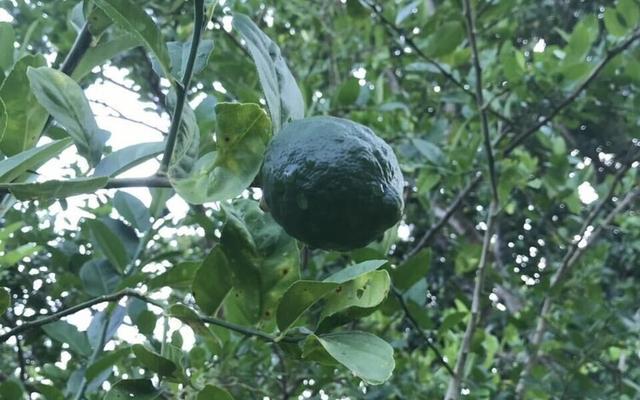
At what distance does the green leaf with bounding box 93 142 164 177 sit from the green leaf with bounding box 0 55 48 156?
7 centimetres

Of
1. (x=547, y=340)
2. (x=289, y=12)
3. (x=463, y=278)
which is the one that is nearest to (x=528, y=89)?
(x=547, y=340)

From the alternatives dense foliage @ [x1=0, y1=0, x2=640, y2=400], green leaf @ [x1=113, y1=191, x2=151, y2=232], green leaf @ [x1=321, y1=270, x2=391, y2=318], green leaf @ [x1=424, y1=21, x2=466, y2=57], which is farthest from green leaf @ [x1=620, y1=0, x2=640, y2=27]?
green leaf @ [x1=321, y1=270, x2=391, y2=318]

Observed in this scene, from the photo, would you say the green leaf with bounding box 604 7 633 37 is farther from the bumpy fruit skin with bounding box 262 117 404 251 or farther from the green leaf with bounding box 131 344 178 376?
the green leaf with bounding box 131 344 178 376

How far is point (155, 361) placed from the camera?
0.55 m

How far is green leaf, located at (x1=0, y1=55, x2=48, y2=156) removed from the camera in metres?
0.55

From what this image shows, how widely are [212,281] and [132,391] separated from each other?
4.2 inches

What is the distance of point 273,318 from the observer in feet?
2.00

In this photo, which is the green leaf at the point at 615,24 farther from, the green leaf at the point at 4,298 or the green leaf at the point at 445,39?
the green leaf at the point at 4,298

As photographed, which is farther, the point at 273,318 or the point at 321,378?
the point at 321,378

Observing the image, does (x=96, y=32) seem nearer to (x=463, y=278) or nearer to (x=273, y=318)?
(x=273, y=318)

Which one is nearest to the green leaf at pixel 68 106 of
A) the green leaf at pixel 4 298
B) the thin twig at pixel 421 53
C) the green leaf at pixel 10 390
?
the green leaf at pixel 4 298

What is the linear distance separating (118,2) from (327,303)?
25 centimetres

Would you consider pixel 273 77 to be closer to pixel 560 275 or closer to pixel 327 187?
pixel 327 187

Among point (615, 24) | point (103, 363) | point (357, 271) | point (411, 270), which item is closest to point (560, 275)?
point (615, 24)
